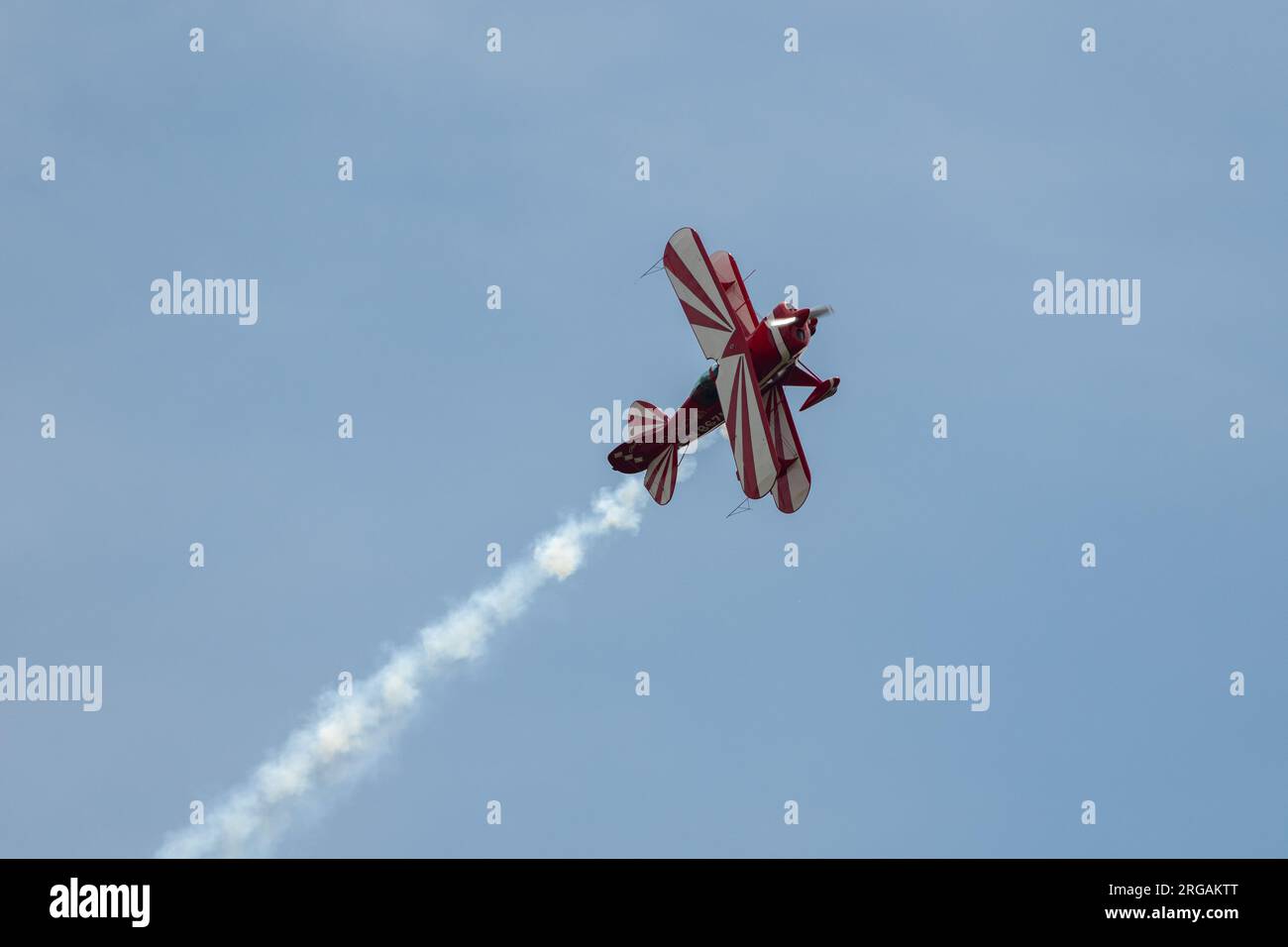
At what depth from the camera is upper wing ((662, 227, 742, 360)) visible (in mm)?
53625

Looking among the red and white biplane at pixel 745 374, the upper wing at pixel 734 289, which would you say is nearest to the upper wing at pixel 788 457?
the red and white biplane at pixel 745 374

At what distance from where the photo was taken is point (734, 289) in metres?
54.4

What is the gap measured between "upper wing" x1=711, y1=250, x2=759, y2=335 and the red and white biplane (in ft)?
0.08

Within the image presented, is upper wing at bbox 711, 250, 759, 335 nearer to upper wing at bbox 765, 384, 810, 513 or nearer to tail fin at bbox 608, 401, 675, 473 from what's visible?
upper wing at bbox 765, 384, 810, 513

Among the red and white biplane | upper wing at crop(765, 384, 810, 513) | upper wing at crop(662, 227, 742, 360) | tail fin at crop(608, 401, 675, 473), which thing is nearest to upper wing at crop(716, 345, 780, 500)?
the red and white biplane

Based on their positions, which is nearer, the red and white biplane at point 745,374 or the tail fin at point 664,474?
the red and white biplane at point 745,374

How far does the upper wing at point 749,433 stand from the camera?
51875 mm

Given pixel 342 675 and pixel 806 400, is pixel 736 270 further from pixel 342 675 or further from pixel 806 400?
pixel 342 675

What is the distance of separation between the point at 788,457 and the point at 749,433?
341cm

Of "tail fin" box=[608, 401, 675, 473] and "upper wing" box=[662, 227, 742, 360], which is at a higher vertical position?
"upper wing" box=[662, 227, 742, 360]

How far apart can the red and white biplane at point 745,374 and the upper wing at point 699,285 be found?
3 centimetres

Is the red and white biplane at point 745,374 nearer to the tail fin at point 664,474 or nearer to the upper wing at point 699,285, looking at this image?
the upper wing at point 699,285
